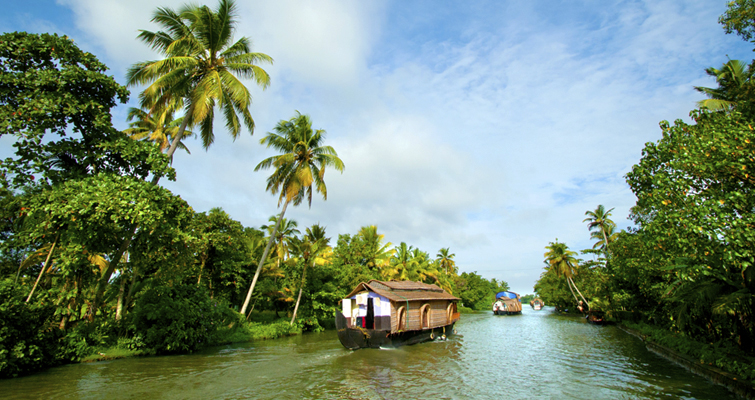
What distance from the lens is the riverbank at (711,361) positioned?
324 inches

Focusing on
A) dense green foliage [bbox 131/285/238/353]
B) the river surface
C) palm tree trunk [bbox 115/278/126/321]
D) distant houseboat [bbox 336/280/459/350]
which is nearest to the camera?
the river surface

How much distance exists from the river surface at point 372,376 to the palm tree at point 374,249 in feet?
48.2

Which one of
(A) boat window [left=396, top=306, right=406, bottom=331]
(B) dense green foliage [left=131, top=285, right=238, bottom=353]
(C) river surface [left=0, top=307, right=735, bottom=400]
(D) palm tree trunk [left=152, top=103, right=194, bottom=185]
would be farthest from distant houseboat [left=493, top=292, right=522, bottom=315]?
(D) palm tree trunk [left=152, top=103, right=194, bottom=185]

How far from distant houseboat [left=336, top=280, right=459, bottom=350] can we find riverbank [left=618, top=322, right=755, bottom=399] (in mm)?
9995

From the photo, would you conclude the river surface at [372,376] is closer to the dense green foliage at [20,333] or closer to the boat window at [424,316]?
the dense green foliage at [20,333]

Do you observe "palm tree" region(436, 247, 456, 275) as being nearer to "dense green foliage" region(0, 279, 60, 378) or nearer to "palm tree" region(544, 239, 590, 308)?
"palm tree" region(544, 239, 590, 308)

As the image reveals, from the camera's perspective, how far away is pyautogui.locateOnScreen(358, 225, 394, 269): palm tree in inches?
1235

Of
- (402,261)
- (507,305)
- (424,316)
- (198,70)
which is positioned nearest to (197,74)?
(198,70)

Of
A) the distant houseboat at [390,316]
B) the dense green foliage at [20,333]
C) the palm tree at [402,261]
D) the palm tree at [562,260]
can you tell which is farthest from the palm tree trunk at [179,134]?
the palm tree at [562,260]

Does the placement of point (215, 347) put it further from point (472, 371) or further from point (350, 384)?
point (472, 371)

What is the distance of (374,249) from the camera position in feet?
105

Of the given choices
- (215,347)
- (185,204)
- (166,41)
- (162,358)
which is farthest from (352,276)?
(166,41)

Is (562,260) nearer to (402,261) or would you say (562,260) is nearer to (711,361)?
(402,261)

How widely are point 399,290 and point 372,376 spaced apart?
8.12 meters
